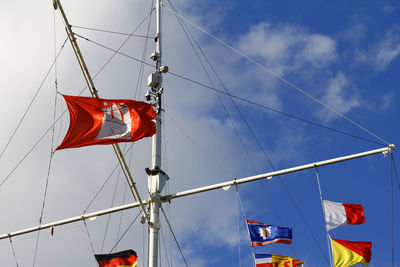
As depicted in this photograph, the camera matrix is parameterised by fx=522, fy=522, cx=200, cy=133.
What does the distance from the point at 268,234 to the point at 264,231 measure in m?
0.21

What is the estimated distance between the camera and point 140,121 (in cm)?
2095

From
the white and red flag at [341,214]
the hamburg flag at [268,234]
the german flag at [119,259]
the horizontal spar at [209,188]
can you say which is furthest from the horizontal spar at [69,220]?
the white and red flag at [341,214]

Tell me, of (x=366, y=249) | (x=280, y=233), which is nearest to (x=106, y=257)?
(x=280, y=233)

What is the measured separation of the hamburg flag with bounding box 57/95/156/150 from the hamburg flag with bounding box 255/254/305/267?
696 centimetres

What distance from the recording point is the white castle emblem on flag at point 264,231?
22.5 meters

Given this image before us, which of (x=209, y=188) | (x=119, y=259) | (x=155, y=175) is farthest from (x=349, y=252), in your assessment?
(x=119, y=259)

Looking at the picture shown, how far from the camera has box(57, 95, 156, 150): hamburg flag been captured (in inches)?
771

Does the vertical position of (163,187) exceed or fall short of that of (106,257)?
it exceeds it

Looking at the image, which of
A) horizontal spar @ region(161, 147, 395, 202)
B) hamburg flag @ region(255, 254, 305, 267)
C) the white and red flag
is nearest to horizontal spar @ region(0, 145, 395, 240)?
horizontal spar @ region(161, 147, 395, 202)

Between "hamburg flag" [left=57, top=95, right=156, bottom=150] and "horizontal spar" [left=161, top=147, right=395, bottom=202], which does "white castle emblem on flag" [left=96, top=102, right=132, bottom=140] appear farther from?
"horizontal spar" [left=161, top=147, right=395, bottom=202]

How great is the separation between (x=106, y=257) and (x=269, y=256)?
683 cm

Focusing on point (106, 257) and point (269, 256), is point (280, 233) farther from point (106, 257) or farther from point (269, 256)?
point (106, 257)

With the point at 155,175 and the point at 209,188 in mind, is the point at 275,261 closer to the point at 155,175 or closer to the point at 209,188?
the point at 209,188

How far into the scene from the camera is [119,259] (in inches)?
853
